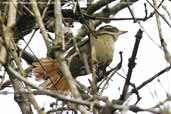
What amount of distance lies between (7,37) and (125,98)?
42 cm

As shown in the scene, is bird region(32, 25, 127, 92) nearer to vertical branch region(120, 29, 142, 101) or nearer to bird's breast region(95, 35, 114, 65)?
bird's breast region(95, 35, 114, 65)

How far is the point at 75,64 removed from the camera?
3.13 m

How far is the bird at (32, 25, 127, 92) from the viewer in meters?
2.76

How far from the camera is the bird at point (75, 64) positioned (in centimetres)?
276

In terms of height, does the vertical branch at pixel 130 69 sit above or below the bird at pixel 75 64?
below

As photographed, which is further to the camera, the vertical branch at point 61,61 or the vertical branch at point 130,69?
the vertical branch at point 130,69

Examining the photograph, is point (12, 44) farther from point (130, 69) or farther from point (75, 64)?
point (75, 64)

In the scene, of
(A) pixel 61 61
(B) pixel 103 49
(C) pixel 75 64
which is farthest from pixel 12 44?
(B) pixel 103 49

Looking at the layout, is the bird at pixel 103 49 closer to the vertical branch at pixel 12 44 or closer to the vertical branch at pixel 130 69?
the vertical branch at pixel 12 44

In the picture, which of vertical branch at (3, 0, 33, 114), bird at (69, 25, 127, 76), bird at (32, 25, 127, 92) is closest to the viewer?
vertical branch at (3, 0, 33, 114)

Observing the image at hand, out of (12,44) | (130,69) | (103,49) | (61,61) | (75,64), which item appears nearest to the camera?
(61,61)

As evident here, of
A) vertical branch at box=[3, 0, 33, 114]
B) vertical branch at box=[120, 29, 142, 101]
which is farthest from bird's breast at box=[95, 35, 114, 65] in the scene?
vertical branch at box=[120, 29, 142, 101]

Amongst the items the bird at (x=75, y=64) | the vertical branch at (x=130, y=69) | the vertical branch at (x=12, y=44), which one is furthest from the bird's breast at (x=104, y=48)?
the vertical branch at (x=130, y=69)

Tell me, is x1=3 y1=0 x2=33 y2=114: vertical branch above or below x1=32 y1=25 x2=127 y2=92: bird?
below
